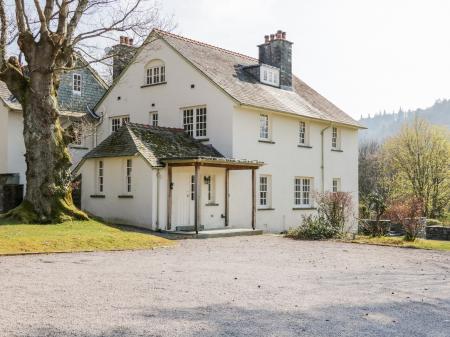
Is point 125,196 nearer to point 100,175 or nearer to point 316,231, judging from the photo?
point 100,175

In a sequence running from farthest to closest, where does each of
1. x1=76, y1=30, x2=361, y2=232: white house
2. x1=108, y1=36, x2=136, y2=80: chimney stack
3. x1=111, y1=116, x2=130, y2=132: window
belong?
x1=111, y1=116, x2=130, y2=132: window
x1=108, y1=36, x2=136, y2=80: chimney stack
x1=76, y1=30, x2=361, y2=232: white house

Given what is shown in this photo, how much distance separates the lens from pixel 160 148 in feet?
76.9

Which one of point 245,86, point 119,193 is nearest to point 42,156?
point 119,193

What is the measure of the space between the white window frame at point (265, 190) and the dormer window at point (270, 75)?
552 cm

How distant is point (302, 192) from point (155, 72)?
391 inches

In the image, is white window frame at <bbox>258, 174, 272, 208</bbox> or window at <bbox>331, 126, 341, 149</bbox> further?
window at <bbox>331, 126, 341, 149</bbox>

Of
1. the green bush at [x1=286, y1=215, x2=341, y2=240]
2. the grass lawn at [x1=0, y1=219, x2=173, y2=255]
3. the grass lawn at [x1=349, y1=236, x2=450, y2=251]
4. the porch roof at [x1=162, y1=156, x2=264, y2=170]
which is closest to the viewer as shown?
the grass lawn at [x1=0, y1=219, x2=173, y2=255]

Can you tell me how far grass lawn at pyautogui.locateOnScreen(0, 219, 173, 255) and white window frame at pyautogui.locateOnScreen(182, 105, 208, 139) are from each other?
25.7ft

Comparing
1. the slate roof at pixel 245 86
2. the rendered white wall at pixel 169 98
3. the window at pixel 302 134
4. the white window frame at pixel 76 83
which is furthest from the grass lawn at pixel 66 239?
the white window frame at pixel 76 83

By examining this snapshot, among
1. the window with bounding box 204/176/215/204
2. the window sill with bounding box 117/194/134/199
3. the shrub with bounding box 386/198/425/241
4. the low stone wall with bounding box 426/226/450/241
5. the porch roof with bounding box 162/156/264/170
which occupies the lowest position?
the low stone wall with bounding box 426/226/450/241

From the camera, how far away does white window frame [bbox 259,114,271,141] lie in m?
27.0

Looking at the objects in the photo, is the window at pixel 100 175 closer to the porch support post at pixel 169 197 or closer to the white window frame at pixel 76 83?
the porch support post at pixel 169 197

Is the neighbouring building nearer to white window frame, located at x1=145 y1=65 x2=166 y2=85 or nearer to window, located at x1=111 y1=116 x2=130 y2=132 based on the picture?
window, located at x1=111 y1=116 x2=130 y2=132

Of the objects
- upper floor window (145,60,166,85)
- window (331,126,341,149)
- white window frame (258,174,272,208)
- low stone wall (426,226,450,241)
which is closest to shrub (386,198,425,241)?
white window frame (258,174,272,208)
